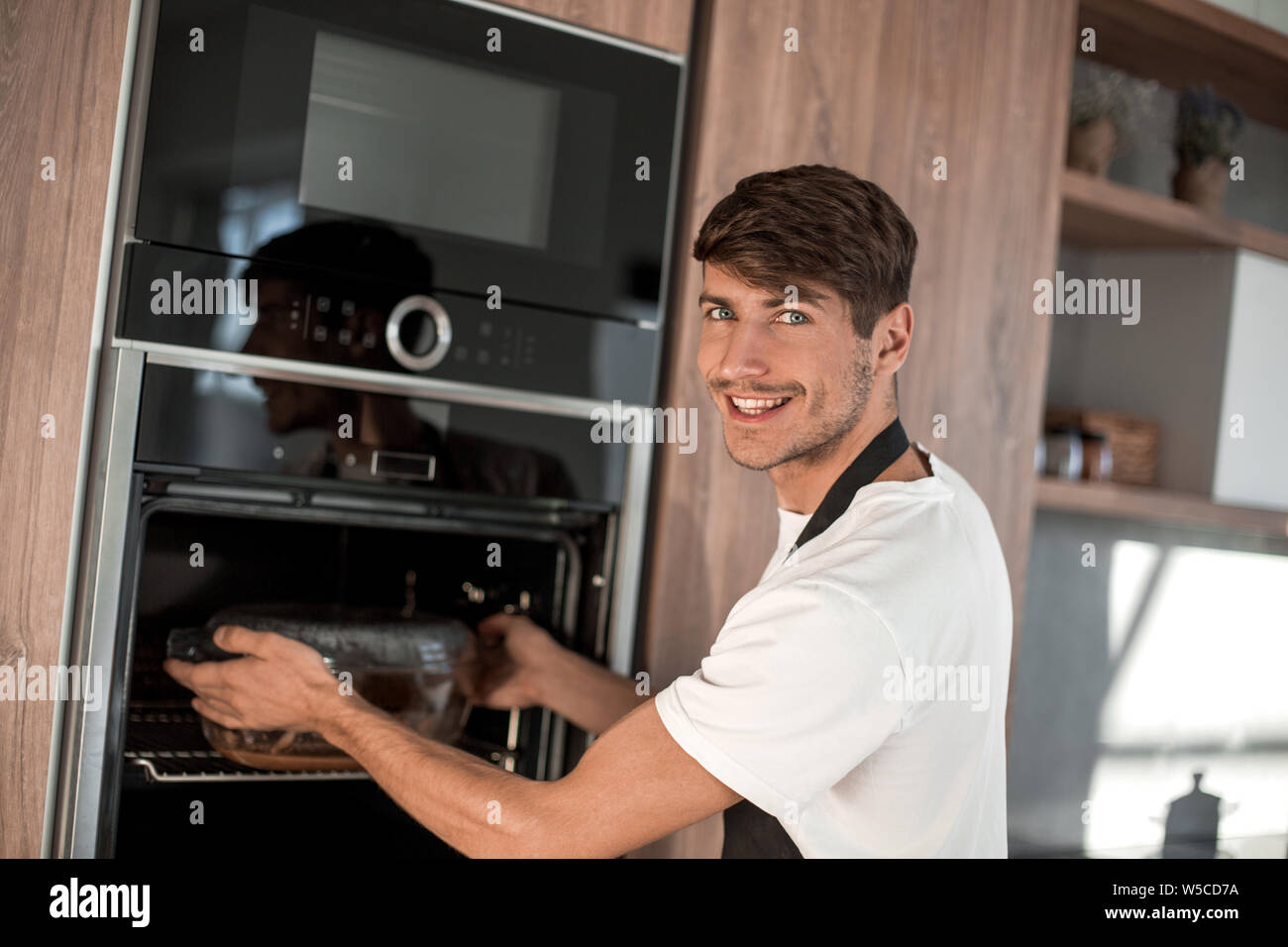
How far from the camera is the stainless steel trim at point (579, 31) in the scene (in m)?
1.21

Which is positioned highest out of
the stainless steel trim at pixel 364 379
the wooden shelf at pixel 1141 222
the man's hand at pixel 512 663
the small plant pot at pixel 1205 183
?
the small plant pot at pixel 1205 183

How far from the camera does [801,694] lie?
0.91 m

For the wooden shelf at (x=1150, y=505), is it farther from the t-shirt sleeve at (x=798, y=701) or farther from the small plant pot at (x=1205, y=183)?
the t-shirt sleeve at (x=798, y=701)

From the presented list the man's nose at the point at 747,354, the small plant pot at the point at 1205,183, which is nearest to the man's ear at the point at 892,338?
the man's nose at the point at 747,354

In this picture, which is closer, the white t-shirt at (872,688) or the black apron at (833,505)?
the white t-shirt at (872,688)

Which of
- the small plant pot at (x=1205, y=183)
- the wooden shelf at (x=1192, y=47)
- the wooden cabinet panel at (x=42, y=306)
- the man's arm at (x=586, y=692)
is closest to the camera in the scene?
the wooden cabinet panel at (x=42, y=306)

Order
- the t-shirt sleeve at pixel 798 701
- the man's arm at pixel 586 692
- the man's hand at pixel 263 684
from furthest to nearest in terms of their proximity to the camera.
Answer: the man's arm at pixel 586 692 → the man's hand at pixel 263 684 → the t-shirt sleeve at pixel 798 701

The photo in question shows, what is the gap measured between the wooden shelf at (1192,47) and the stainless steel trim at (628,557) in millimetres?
1111

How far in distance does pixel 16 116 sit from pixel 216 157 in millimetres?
165

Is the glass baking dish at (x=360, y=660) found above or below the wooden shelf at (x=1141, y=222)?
below

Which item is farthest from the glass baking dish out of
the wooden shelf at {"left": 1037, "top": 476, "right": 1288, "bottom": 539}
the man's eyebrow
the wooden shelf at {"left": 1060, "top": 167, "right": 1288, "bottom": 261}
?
the wooden shelf at {"left": 1060, "top": 167, "right": 1288, "bottom": 261}

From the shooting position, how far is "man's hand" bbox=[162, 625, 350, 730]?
113 centimetres

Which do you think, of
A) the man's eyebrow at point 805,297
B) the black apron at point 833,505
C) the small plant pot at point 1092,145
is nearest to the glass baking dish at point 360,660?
the black apron at point 833,505

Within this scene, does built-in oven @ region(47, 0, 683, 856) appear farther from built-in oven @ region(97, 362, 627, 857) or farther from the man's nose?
the man's nose
